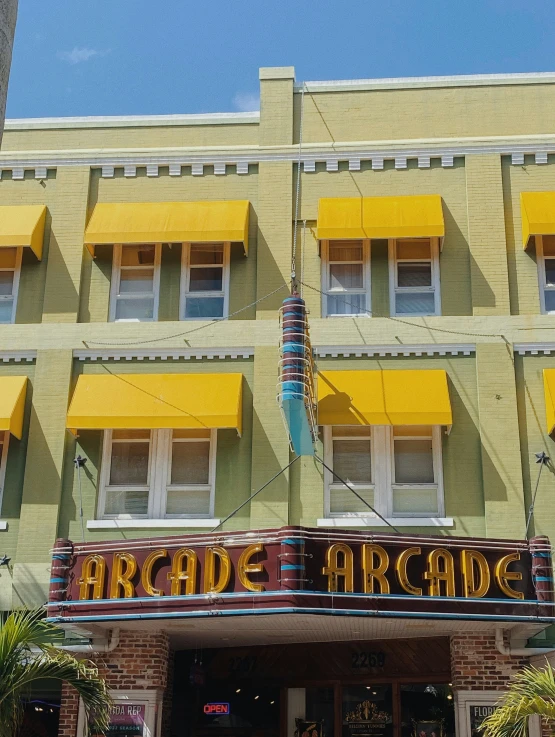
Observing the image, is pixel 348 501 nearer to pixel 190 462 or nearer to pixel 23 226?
pixel 190 462

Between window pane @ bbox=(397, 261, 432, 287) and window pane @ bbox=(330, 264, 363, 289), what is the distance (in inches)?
29.0

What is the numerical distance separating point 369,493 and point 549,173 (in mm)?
6853

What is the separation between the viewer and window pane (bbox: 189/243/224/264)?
1833 cm

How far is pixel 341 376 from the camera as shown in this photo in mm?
16875

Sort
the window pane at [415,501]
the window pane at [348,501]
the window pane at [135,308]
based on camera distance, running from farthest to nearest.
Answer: the window pane at [135,308] → the window pane at [348,501] → the window pane at [415,501]

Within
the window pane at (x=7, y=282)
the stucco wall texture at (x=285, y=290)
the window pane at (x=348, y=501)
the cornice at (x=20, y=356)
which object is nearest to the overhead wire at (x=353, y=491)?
the window pane at (x=348, y=501)

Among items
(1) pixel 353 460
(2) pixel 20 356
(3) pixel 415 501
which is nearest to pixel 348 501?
(1) pixel 353 460

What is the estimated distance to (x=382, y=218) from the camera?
17516 mm

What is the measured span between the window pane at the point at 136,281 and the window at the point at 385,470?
174 inches

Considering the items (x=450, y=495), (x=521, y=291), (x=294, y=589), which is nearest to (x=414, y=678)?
(x=450, y=495)

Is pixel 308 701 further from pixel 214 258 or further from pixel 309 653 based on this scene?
pixel 214 258

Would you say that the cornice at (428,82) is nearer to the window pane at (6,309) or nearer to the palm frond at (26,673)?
the window pane at (6,309)

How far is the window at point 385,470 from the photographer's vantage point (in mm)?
16562

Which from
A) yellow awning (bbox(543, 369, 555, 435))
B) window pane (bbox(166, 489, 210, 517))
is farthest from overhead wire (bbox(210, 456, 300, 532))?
yellow awning (bbox(543, 369, 555, 435))
